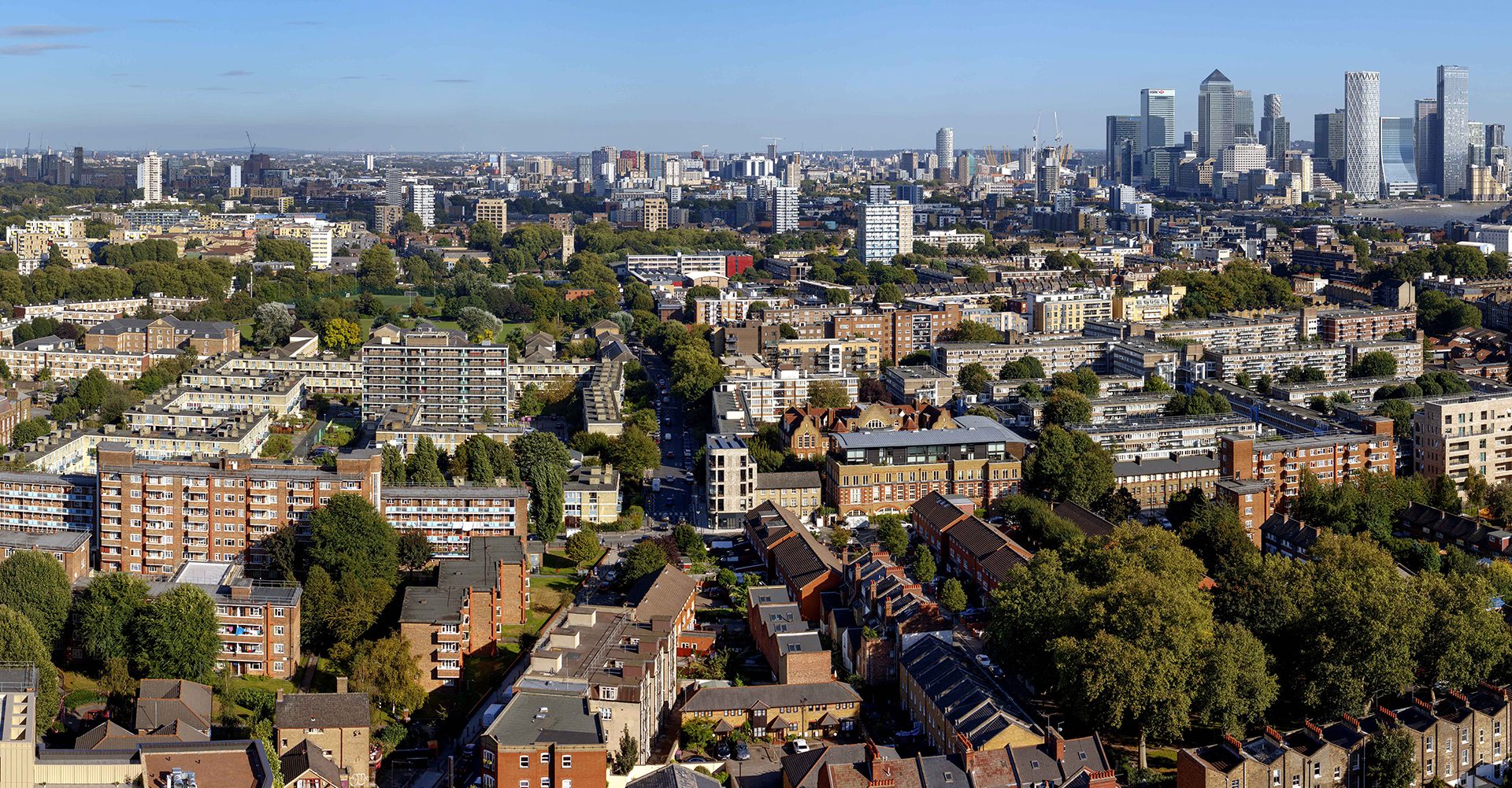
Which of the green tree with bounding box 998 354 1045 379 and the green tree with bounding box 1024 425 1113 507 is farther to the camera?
the green tree with bounding box 998 354 1045 379

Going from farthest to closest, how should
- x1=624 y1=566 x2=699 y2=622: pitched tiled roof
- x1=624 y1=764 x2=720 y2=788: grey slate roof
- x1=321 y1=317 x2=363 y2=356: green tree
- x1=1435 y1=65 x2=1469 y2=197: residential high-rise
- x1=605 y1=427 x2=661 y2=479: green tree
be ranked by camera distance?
x1=1435 y1=65 x2=1469 y2=197: residential high-rise
x1=321 y1=317 x2=363 y2=356: green tree
x1=605 y1=427 x2=661 y2=479: green tree
x1=624 y1=566 x2=699 y2=622: pitched tiled roof
x1=624 y1=764 x2=720 y2=788: grey slate roof

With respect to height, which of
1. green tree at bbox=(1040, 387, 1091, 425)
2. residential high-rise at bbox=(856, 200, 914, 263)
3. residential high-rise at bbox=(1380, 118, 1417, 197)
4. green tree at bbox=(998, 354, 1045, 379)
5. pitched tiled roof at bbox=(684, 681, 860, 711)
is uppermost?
residential high-rise at bbox=(1380, 118, 1417, 197)

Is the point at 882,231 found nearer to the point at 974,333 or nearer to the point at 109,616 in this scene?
the point at 974,333

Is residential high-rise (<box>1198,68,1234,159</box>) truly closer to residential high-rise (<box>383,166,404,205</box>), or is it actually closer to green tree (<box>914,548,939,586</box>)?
residential high-rise (<box>383,166,404,205</box>)

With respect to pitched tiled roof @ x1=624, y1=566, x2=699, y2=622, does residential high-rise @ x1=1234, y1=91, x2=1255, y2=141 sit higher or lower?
higher

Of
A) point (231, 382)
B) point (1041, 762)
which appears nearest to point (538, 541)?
point (1041, 762)

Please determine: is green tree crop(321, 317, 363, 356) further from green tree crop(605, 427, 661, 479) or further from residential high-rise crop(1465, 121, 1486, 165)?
residential high-rise crop(1465, 121, 1486, 165)

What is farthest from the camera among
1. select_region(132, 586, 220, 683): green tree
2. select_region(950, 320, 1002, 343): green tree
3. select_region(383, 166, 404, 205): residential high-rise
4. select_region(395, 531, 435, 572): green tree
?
select_region(383, 166, 404, 205): residential high-rise

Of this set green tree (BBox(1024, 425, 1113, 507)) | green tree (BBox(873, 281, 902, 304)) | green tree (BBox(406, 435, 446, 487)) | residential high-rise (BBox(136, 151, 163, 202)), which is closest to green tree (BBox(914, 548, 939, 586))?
green tree (BBox(1024, 425, 1113, 507))
